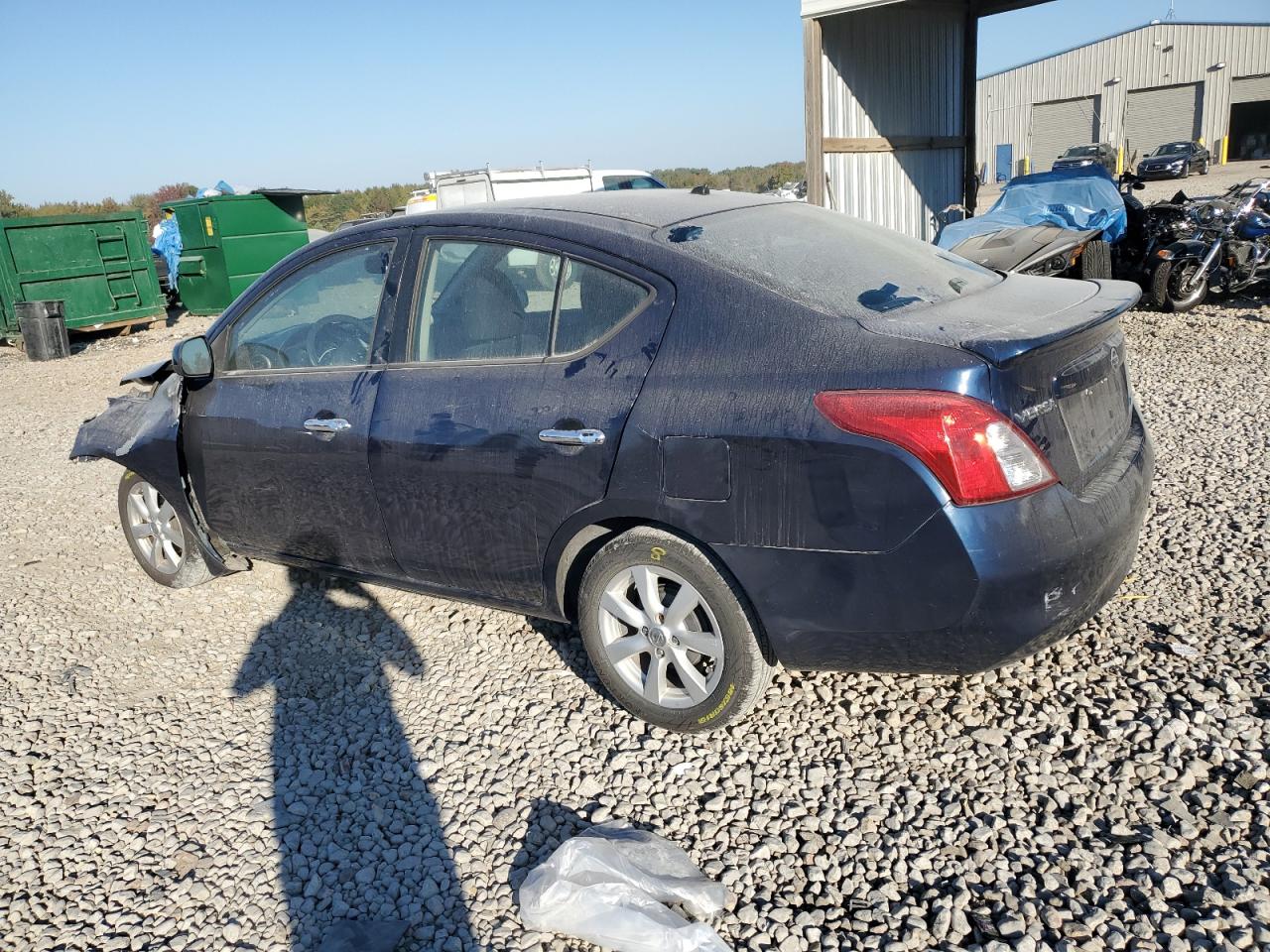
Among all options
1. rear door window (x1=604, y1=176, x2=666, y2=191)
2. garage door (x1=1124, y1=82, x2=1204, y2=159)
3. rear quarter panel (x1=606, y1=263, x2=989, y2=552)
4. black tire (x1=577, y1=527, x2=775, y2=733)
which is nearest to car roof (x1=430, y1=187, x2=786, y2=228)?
rear quarter panel (x1=606, y1=263, x2=989, y2=552)

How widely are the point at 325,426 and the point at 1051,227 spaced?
858cm

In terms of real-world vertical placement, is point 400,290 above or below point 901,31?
below

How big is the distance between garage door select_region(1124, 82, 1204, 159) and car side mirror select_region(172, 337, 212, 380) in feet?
160

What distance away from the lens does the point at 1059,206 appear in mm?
10344

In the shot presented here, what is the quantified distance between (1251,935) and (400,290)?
3.22 meters

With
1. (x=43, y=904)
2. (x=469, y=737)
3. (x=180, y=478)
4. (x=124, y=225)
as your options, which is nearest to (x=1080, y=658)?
(x=469, y=737)

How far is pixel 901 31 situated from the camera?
485 inches

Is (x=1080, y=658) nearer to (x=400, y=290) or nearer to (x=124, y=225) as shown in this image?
(x=400, y=290)

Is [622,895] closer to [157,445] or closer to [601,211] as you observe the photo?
[601,211]

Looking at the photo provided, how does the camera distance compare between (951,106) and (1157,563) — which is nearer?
(1157,563)

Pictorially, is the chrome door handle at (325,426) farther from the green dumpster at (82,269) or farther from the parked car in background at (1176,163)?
the parked car in background at (1176,163)

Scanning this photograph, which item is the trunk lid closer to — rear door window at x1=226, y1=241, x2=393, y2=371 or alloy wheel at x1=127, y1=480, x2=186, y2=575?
rear door window at x1=226, y1=241, x2=393, y2=371

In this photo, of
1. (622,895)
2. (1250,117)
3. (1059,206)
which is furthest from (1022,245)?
(1250,117)

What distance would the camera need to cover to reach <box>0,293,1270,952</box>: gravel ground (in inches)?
96.3
